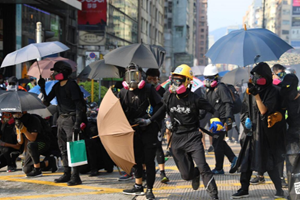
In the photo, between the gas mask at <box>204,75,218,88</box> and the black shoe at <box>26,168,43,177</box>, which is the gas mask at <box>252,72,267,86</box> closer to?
the gas mask at <box>204,75,218,88</box>

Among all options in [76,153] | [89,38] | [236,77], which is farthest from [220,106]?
[89,38]

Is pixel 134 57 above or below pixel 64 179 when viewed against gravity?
above

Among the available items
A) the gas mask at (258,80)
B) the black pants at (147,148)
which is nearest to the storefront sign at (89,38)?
the black pants at (147,148)

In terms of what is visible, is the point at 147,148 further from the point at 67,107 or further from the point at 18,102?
the point at 18,102

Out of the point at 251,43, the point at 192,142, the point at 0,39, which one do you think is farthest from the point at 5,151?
the point at 0,39

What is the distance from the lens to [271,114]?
660 centimetres

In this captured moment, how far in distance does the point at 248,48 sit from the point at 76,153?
302 centimetres

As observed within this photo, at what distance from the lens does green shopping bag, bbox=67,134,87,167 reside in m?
7.59

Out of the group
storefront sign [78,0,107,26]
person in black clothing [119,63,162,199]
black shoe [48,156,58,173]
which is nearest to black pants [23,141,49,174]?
black shoe [48,156,58,173]

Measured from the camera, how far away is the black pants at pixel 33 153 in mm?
8539

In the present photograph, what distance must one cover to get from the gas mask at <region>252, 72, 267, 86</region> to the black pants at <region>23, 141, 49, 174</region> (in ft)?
13.1

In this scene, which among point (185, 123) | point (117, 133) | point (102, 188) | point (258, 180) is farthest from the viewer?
point (258, 180)

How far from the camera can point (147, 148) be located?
6887mm

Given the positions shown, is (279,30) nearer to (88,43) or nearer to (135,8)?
(135,8)
